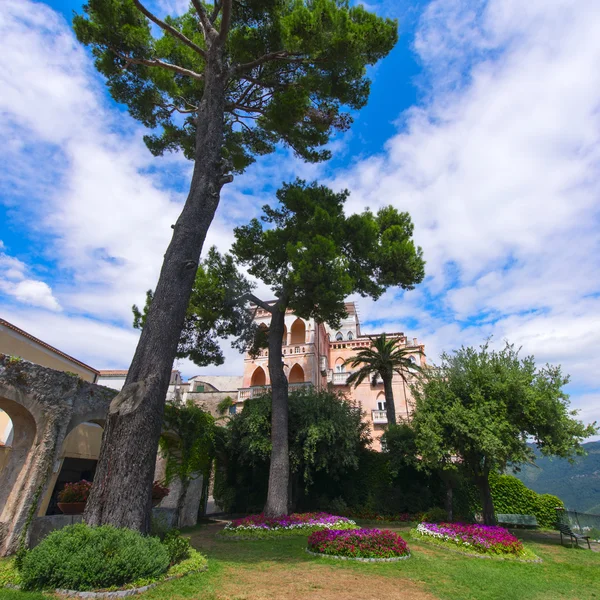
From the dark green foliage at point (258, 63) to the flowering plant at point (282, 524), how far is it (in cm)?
1291

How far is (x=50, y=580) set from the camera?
192 inches

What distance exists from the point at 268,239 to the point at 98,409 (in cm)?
880

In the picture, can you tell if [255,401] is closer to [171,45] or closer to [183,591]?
[183,591]

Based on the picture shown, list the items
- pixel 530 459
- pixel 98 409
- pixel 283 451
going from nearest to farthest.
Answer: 1. pixel 98 409
2. pixel 530 459
3. pixel 283 451

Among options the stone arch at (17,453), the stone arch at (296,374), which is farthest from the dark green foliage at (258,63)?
the stone arch at (296,374)

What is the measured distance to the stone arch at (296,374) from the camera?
3009cm

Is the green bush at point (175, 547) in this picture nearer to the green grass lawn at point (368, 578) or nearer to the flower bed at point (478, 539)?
the green grass lawn at point (368, 578)

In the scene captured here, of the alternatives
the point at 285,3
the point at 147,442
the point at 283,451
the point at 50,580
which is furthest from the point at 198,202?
the point at 283,451

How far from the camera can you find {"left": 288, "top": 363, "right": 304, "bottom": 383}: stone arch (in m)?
30.1

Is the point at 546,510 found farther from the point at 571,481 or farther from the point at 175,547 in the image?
the point at 571,481

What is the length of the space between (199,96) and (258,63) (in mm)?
2995

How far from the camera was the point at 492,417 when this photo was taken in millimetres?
11719

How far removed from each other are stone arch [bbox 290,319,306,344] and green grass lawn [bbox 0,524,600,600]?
2371 cm

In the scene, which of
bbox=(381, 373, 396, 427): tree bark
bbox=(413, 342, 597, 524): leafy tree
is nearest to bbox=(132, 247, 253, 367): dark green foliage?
bbox=(413, 342, 597, 524): leafy tree
